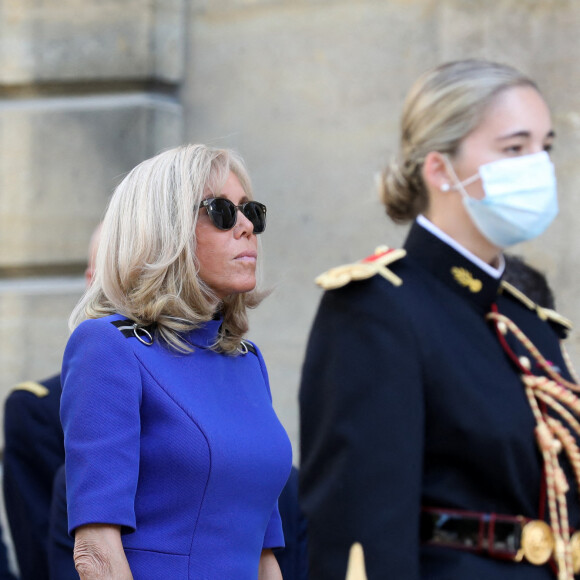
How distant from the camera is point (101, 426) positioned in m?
2.13

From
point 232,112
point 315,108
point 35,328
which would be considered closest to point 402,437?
point 315,108

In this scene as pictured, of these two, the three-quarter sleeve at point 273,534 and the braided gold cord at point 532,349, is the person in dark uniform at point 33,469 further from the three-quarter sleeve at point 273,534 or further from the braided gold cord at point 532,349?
the braided gold cord at point 532,349

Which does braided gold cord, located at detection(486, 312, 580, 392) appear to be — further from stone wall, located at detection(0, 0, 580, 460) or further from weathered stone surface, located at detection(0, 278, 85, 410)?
weathered stone surface, located at detection(0, 278, 85, 410)

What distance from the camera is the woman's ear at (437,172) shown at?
8.38 ft

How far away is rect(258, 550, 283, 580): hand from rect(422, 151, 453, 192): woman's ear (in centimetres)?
82

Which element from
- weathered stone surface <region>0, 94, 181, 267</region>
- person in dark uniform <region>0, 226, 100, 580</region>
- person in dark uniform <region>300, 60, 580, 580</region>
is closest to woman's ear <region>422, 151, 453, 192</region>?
person in dark uniform <region>300, 60, 580, 580</region>

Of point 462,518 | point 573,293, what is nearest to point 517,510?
point 462,518

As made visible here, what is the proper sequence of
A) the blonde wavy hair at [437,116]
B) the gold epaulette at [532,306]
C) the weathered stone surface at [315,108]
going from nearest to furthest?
Result: the blonde wavy hair at [437,116] → the gold epaulette at [532,306] → the weathered stone surface at [315,108]

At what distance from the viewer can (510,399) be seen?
2.38 metres

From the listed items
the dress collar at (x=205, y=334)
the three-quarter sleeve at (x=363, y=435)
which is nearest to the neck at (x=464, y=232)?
the three-quarter sleeve at (x=363, y=435)

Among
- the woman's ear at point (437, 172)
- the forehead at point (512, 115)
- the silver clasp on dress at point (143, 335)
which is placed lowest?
the silver clasp on dress at point (143, 335)

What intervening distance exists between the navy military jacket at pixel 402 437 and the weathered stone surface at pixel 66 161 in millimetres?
2716

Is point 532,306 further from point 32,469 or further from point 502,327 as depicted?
point 32,469

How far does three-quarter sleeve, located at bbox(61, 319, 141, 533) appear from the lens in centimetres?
210
